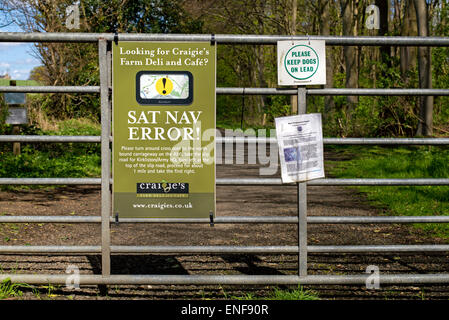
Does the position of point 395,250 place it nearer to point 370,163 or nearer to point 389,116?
point 370,163

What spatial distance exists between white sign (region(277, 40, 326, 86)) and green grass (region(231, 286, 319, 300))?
1487mm

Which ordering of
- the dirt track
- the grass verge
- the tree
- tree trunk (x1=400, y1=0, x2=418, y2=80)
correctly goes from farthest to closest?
the tree < tree trunk (x1=400, y1=0, x2=418, y2=80) < the grass verge < the dirt track

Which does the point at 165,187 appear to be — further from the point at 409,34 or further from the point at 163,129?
the point at 409,34

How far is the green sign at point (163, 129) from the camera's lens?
4074mm

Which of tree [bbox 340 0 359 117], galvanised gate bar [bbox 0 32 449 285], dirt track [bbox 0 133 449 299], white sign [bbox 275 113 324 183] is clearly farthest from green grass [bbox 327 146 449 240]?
tree [bbox 340 0 359 117]

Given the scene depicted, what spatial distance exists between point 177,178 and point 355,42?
1.62 meters

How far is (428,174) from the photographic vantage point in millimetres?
10703

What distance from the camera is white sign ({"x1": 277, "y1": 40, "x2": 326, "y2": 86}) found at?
13.6ft

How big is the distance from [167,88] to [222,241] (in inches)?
106

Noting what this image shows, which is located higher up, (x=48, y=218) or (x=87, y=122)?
(x=87, y=122)

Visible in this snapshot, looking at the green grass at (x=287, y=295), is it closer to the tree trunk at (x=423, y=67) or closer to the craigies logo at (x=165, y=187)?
the craigies logo at (x=165, y=187)

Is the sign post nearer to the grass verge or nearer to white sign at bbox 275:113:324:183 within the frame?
white sign at bbox 275:113:324:183

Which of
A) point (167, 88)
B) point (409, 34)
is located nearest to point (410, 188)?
point (167, 88)

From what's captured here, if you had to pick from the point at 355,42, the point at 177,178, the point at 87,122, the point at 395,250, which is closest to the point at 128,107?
the point at 177,178
